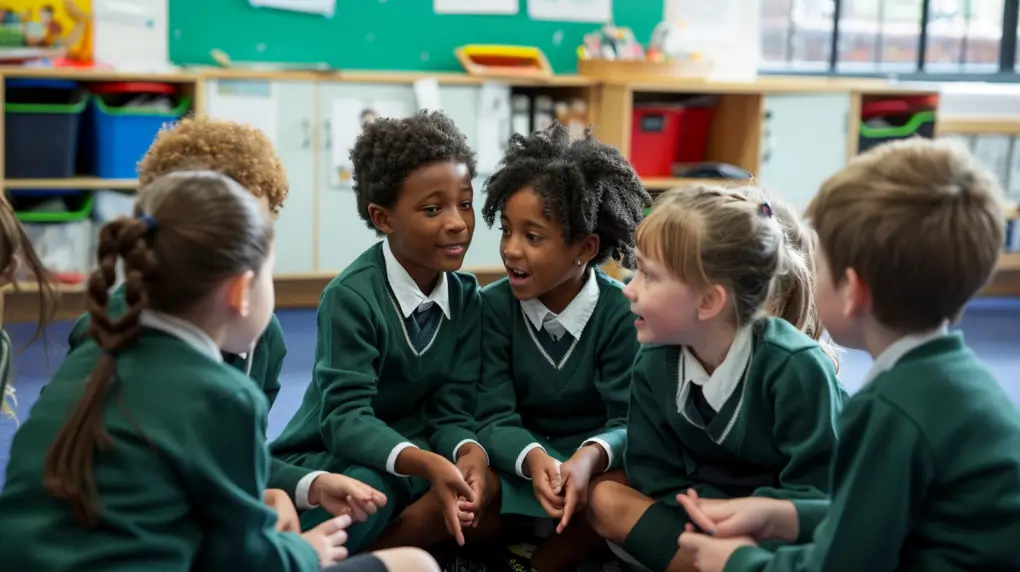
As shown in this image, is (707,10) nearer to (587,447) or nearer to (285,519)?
(587,447)

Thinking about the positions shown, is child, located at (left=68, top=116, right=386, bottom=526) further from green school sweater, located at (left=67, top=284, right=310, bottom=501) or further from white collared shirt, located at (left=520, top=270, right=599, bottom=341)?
white collared shirt, located at (left=520, top=270, right=599, bottom=341)

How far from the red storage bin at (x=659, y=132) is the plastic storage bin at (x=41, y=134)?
194cm

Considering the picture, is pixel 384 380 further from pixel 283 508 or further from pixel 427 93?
pixel 427 93

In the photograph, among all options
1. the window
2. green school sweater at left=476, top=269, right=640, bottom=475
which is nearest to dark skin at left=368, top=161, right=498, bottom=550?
green school sweater at left=476, top=269, right=640, bottom=475

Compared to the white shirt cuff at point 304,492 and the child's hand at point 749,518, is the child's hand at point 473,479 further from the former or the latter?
the child's hand at point 749,518

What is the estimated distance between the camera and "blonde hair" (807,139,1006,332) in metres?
1.18

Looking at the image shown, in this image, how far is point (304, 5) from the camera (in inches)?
165

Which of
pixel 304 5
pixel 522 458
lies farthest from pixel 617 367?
pixel 304 5

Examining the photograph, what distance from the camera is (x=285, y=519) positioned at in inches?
59.9

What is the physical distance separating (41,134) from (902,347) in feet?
10.3

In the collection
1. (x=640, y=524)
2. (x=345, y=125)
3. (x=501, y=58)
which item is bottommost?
(x=640, y=524)

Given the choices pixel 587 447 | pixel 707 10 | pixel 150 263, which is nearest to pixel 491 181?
pixel 587 447

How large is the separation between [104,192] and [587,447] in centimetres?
255

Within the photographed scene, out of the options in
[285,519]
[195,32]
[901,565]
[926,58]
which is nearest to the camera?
[901,565]
